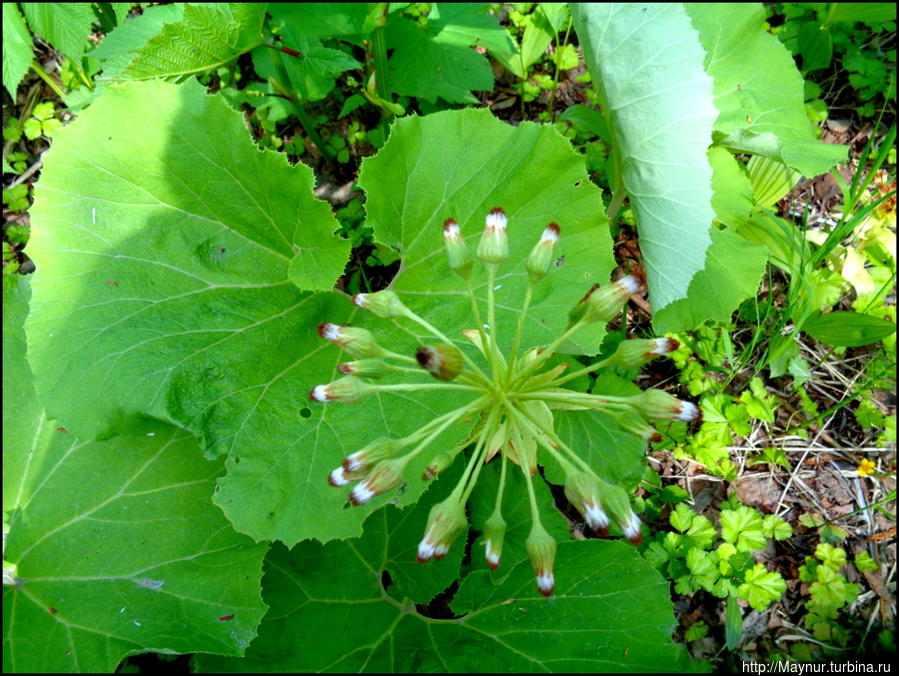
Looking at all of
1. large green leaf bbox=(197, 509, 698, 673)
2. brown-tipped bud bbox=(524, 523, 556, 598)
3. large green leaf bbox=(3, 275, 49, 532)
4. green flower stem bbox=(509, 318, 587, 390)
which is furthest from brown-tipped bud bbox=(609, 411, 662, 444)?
large green leaf bbox=(3, 275, 49, 532)

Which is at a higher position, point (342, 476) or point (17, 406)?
point (342, 476)

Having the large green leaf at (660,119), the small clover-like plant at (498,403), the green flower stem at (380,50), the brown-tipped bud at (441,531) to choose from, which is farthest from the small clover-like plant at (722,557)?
the green flower stem at (380,50)

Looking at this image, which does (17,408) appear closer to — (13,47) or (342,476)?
(13,47)

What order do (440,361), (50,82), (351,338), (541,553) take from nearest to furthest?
(440,361), (541,553), (351,338), (50,82)

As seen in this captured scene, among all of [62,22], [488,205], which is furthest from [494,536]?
[62,22]

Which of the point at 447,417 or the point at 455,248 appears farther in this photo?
the point at 455,248

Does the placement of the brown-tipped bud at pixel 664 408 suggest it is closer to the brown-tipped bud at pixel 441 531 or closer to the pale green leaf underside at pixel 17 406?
the brown-tipped bud at pixel 441 531
